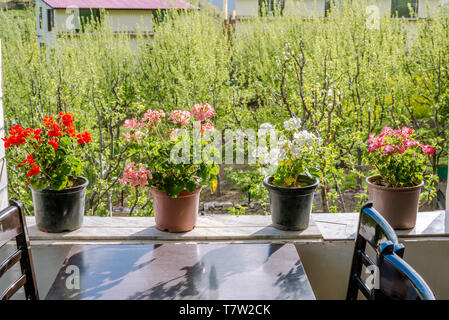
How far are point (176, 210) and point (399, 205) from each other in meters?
1.00

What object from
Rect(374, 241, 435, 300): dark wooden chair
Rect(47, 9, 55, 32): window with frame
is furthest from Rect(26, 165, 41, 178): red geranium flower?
Rect(47, 9, 55, 32): window with frame

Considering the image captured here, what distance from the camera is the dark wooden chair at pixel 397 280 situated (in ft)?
2.74

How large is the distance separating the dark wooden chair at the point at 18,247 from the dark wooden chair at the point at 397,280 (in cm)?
98

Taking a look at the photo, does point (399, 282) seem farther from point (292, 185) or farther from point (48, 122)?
point (48, 122)

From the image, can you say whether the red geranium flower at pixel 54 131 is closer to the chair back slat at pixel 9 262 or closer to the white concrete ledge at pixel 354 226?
the chair back slat at pixel 9 262

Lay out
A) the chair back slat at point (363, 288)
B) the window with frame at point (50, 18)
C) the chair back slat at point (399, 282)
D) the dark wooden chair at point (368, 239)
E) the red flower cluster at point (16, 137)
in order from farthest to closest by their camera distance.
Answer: the window with frame at point (50, 18) → the red flower cluster at point (16, 137) → the chair back slat at point (363, 288) → the dark wooden chair at point (368, 239) → the chair back slat at point (399, 282)

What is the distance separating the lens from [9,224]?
1.33 metres

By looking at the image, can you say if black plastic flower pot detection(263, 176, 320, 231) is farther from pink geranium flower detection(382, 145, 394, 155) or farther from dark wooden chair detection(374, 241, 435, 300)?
dark wooden chair detection(374, 241, 435, 300)

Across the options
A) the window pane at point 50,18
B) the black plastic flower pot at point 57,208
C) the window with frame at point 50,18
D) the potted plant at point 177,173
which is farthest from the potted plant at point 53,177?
the window pane at point 50,18

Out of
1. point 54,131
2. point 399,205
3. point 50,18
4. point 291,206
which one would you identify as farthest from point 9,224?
point 50,18

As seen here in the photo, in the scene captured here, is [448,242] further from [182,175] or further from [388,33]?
[388,33]

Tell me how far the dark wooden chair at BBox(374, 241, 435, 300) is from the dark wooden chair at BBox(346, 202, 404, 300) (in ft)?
0.09

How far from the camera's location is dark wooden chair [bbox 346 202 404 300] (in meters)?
1.13

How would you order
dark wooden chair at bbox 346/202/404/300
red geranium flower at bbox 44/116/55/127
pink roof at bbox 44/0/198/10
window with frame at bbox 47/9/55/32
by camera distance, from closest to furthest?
1. dark wooden chair at bbox 346/202/404/300
2. red geranium flower at bbox 44/116/55/127
3. pink roof at bbox 44/0/198/10
4. window with frame at bbox 47/9/55/32
